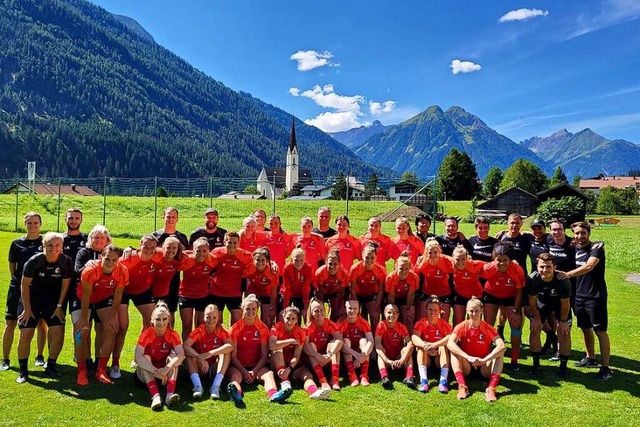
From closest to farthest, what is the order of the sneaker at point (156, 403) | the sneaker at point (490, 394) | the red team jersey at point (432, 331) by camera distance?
the sneaker at point (156, 403) < the sneaker at point (490, 394) < the red team jersey at point (432, 331)

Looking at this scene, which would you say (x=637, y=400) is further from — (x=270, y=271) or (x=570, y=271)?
(x=270, y=271)

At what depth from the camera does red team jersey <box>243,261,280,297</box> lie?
712 cm

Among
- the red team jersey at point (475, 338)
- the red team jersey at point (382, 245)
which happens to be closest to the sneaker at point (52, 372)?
the red team jersey at point (382, 245)

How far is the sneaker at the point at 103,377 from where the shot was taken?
611 centimetres

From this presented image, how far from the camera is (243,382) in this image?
6.19 metres

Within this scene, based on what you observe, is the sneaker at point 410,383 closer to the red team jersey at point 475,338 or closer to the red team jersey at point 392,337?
the red team jersey at point 392,337

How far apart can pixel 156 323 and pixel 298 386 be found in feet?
6.58

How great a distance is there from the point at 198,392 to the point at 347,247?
3.80 m

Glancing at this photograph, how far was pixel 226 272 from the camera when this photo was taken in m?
7.09

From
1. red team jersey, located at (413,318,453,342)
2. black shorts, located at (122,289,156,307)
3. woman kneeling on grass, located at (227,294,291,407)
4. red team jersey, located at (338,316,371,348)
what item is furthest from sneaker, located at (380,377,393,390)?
black shorts, located at (122,289,156,307)

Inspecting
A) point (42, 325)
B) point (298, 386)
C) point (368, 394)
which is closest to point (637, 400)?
point (368, 394)

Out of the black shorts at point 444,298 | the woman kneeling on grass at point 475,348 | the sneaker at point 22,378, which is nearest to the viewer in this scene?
the sneaker at point 22,378

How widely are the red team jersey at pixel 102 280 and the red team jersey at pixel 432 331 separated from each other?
413 cm

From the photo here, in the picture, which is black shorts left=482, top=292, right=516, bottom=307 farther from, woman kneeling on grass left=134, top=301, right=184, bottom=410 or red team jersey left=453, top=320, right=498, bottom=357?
woman kneeling on grass left=134, top=301, right=184, bottom=410
